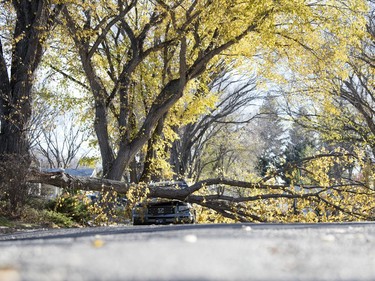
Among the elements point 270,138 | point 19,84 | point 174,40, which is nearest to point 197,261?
point 19,84

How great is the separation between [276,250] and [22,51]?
41.3ft

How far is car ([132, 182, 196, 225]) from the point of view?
49.0 ft

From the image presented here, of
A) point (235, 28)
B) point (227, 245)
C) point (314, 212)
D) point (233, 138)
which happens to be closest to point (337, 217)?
point (314, 212)

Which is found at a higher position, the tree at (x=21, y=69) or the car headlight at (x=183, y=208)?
the tree at (x=21, y=69)

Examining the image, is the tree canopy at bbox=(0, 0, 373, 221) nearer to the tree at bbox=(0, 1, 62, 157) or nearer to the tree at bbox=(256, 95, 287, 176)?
the tree at bbox=(0, 1, 62, 157)

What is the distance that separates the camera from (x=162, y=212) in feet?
49.5

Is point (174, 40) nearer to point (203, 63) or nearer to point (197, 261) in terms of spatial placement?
point (203, 63)

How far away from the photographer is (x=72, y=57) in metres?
19.7

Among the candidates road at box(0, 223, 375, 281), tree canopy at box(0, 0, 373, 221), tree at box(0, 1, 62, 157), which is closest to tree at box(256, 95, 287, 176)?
tree canopy at box(0, 0, 373, 221)

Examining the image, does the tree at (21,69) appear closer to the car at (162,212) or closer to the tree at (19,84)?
the tree at (19,84)

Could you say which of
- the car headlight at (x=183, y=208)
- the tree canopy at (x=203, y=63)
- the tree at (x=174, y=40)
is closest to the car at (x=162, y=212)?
the car headlight at (x=183, y=208)

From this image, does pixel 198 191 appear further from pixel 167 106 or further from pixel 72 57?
pixel 72 57

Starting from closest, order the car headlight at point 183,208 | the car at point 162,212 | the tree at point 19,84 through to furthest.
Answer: the tree at point 19,84, the car at point 162,212, the car headlight at point 183,208

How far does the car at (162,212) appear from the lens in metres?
14.9
